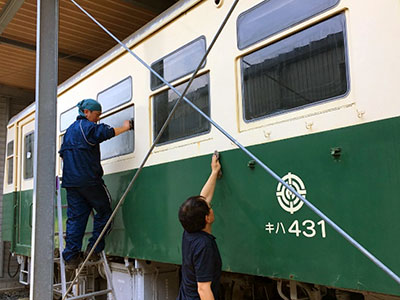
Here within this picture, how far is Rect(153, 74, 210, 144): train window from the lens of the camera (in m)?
3.27

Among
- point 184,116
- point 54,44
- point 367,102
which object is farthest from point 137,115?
point 367,102

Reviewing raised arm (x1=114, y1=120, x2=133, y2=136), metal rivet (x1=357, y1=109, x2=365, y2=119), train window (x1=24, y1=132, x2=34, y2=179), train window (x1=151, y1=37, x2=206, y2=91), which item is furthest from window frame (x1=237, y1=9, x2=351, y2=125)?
train window (x1=24, y1=132, x2=34, y2=179)

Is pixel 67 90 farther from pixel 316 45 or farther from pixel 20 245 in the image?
pixel 316 45

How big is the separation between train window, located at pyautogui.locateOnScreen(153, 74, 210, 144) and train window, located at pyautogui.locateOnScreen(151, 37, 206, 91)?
101 mm

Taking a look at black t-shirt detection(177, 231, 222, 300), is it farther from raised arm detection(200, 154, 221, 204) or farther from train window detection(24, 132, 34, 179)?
train window detection(24, 132, 34, 179)

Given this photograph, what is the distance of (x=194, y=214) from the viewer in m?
2.47

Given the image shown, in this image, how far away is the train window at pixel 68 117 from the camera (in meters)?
5.12

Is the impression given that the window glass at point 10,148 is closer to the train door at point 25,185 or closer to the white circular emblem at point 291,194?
the train door at point 25,185

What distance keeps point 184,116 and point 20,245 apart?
478 cm

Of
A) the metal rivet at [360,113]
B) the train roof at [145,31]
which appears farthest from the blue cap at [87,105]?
the metal rivet at [360,113]

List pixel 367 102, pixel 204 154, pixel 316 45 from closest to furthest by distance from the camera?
pixel 367 102 → pixel 316 45 → pixel 204 154

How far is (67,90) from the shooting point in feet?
17.7

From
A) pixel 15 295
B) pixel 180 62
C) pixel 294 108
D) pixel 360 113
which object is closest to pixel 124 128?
pixel 180 62

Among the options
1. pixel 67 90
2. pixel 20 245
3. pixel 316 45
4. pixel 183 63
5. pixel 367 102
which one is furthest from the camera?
pixel 20 245
